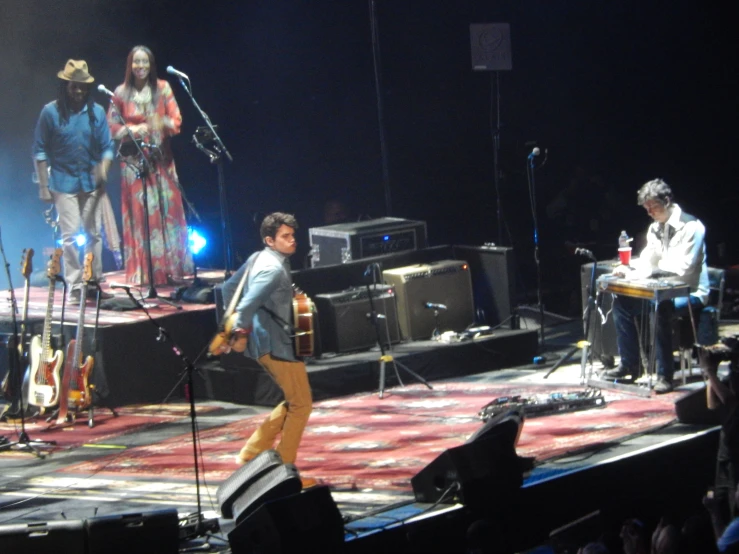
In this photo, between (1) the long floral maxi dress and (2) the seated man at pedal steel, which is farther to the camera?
(1) the long floral maxi dress

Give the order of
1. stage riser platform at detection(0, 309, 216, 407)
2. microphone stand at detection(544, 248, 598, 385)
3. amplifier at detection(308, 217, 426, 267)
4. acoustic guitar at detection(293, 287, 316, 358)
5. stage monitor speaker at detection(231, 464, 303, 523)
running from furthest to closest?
1. amplifier at detection(308, 217, 426, 267)
2. stage riser platform at detection(0, 309, 216, 407)
3. microphone stand at detection(544, 248, 598, 385)
4. acoustic guitar at detection(293, 287, 316, 358)
5. stage monitor speaker at detection(231, 464, 303, 523)

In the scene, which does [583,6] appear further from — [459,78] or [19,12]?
[19,12]

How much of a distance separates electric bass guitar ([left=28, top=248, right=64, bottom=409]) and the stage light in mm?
2424

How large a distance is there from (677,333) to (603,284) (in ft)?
1.95

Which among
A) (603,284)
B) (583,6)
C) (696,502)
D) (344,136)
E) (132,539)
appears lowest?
(696,502)

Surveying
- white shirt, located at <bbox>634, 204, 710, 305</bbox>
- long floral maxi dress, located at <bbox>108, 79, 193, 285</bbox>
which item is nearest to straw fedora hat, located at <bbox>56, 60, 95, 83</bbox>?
long floral maxi dress, located at <bbox>108, 79, 193, 285</bbox>

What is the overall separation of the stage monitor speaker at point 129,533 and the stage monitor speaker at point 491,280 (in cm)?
515

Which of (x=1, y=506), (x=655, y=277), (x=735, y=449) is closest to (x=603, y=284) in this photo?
(x=655, y=277)

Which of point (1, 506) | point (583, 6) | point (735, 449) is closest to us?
point (735, 449)

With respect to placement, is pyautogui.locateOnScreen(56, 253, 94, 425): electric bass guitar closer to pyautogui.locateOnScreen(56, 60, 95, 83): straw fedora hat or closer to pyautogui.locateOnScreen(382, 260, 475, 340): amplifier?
pyautogui.locateOnScreen(56, 60, 95, 83): straw fedora hat

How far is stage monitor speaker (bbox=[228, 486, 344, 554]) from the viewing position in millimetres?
5645

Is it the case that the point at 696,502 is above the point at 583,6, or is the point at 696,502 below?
below

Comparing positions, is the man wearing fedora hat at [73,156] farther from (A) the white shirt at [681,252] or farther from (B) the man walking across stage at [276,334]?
(A) the white shirt at [681,252]

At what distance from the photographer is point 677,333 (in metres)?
8.73
